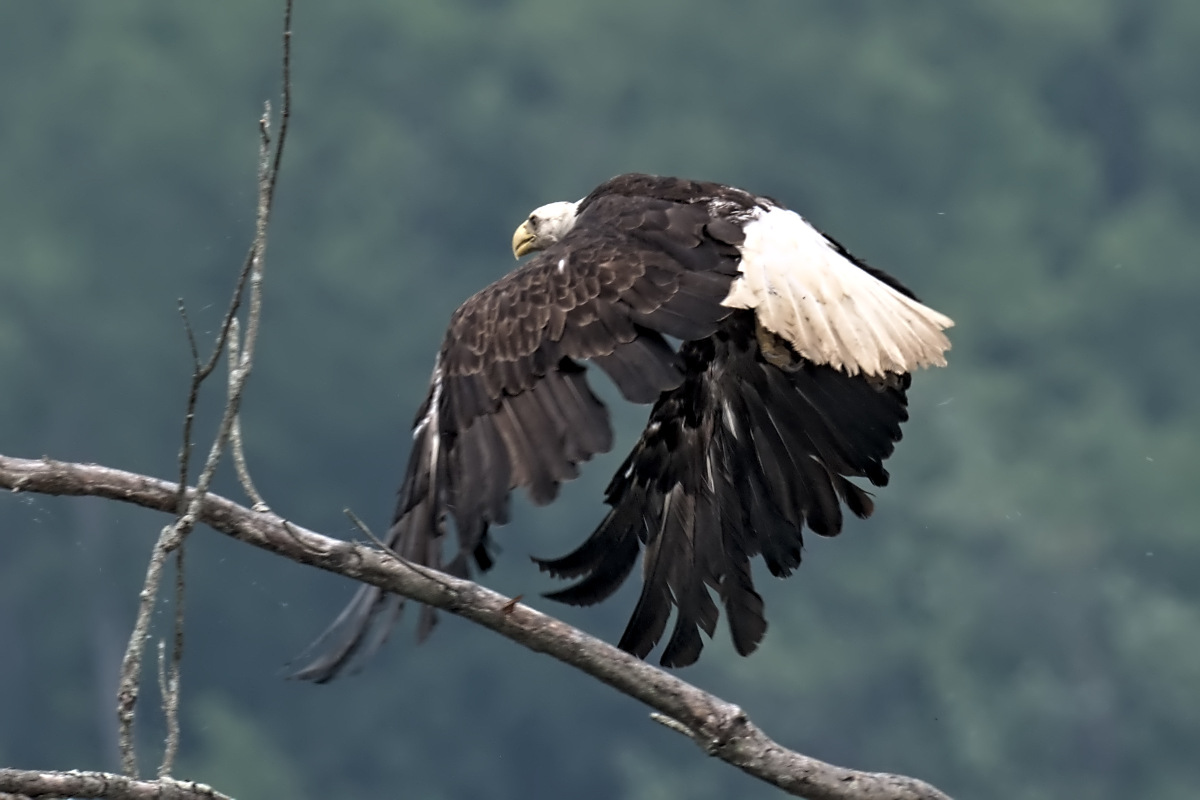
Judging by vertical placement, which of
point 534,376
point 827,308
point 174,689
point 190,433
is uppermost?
point 827,308

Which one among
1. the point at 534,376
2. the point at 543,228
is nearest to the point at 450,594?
the point at 534,376

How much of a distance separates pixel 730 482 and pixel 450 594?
6.34 feet

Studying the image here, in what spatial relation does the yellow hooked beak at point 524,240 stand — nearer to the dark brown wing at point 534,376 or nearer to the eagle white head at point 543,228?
the eagle white head at point 543,228

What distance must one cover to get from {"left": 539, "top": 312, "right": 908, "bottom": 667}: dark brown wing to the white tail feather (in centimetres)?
36

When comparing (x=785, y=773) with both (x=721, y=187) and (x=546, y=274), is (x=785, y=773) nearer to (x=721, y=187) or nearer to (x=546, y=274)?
(x=546, y=274)

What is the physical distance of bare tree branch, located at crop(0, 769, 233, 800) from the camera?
2.96 metres

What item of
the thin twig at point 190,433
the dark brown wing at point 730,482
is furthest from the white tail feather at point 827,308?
the thin twig at point 190,433

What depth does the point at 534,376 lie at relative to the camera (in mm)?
3930

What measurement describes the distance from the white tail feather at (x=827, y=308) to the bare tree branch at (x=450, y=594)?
3.91 ft

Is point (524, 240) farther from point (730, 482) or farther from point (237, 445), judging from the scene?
point (237, 445)

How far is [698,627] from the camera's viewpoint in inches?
188

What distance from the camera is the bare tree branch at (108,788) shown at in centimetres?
296

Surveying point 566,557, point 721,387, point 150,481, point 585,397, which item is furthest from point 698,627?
point 150,481

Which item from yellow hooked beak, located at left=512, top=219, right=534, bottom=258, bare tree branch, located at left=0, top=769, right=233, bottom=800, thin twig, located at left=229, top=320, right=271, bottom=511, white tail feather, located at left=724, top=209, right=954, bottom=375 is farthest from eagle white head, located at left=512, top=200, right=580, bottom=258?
bare tree branch, located at left=0, top=769, right=233, bottom=800
